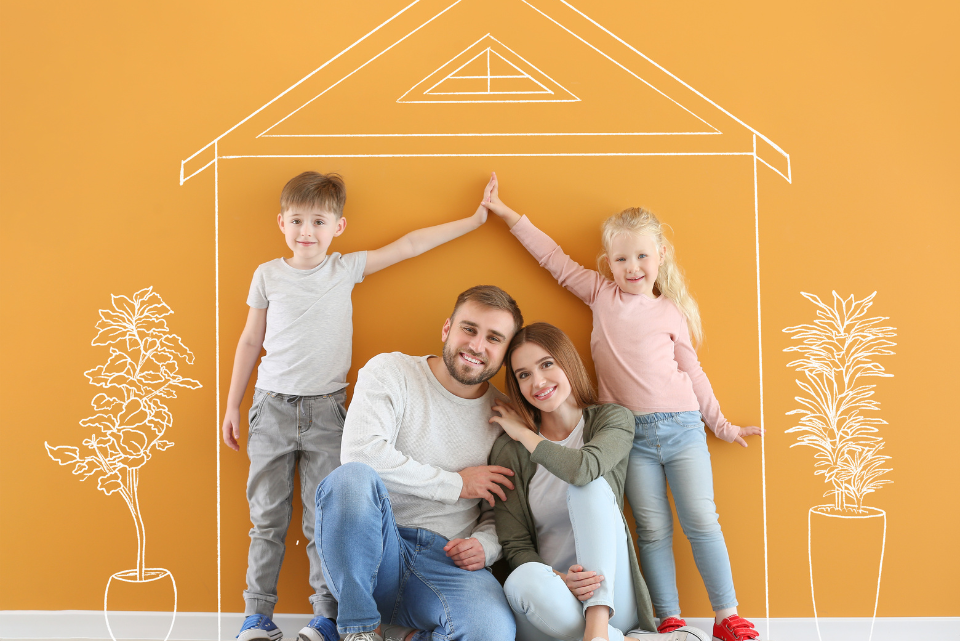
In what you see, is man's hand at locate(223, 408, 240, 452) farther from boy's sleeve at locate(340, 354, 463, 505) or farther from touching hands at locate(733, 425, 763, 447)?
touching hands at locate(733, 425, 763, 447)

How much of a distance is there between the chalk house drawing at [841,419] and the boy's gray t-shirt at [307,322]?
1.38 metres

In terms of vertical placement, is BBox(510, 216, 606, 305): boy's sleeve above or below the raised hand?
below

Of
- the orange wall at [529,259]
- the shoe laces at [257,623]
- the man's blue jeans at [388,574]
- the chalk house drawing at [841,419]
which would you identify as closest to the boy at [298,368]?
the shoe laces at [257,623]

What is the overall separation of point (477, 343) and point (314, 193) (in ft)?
2.25

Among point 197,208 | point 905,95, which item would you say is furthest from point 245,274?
point 905,95

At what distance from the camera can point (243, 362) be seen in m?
1.96

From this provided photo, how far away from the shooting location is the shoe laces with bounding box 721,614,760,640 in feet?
5.86

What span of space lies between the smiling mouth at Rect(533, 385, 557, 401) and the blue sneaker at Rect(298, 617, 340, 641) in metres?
0.85

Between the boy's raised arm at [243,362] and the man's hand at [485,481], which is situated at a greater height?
the boy's raised arm at [243,362]

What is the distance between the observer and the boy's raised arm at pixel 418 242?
197 centimetres

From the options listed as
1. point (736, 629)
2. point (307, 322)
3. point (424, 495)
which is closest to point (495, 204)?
point (307, 322)

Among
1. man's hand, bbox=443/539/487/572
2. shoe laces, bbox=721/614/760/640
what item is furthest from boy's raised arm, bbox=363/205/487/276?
shoe laces, bbox=721/614/760/640

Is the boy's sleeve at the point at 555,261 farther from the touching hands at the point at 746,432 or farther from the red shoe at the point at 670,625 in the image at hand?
the red shoe at the point at 670,625

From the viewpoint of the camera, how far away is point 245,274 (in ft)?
6.73
